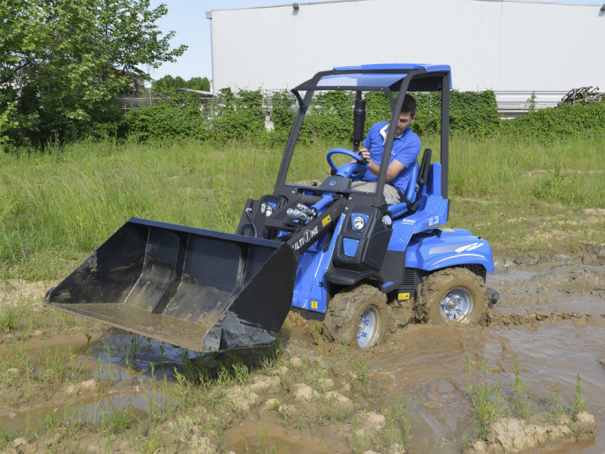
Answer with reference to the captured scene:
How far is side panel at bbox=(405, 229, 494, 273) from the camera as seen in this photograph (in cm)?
525

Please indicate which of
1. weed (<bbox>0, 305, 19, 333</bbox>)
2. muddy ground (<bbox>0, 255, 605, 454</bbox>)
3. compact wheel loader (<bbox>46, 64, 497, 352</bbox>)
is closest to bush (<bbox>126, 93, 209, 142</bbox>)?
muddy ground (<bbox>0, 255, 605, 454</bbox>)

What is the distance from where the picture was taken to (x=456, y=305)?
5.47 metres

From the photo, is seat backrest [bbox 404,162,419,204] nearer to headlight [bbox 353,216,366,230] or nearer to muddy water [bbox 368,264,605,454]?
headlight [bbox 353,216,366,230]

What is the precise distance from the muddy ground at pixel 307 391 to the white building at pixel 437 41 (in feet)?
74.7

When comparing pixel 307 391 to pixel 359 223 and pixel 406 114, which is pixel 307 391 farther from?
pixel 406 114

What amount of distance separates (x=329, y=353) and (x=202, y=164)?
8.56m

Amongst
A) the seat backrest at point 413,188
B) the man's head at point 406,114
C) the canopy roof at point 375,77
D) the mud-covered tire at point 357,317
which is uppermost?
the canopy roof at point 375,77

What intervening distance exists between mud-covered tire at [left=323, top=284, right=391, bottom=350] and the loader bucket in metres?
0.55

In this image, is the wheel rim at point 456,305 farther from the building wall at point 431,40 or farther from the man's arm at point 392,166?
the building wall at point 431,40

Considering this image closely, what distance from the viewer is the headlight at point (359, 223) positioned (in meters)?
4.60

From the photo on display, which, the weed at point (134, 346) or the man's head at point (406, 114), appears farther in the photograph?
the man's head at point (406, 114)

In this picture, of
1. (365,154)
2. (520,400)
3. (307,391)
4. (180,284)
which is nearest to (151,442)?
(307,391)

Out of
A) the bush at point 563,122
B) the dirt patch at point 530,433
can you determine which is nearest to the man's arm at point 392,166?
the dirt patch at point 530,433

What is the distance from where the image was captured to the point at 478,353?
16.1 ft
